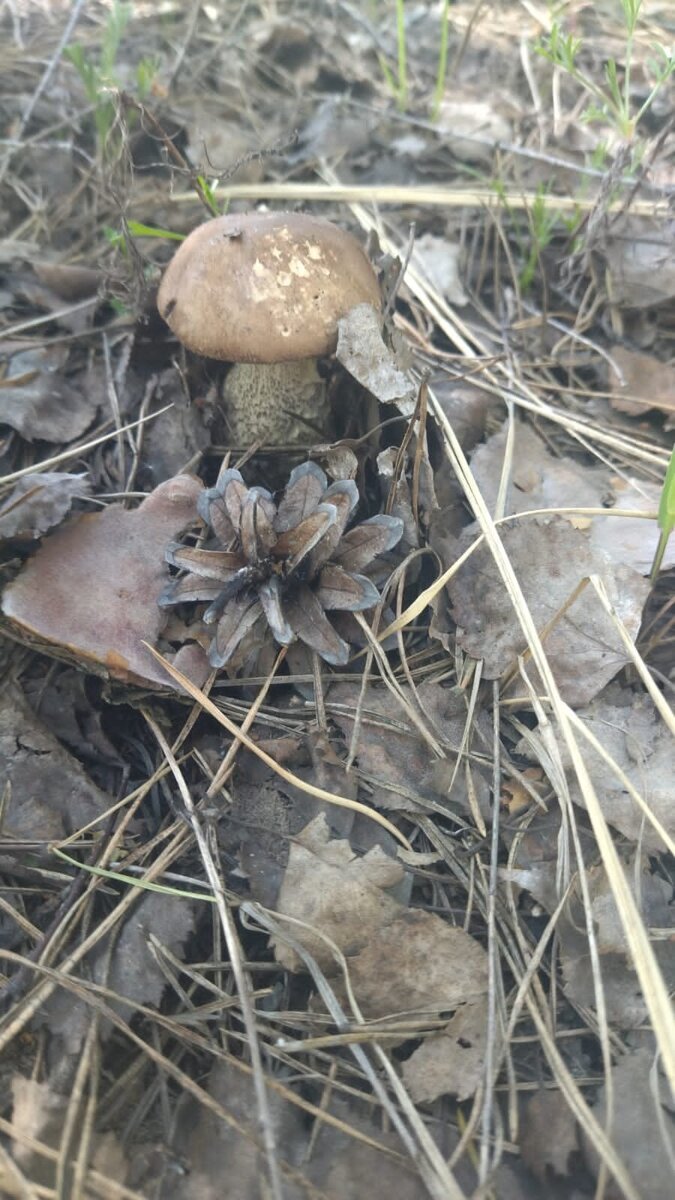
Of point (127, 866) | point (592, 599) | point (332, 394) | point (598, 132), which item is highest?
point (598, 132)

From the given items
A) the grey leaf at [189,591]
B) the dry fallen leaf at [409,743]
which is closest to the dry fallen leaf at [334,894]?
the dry fallen leaf at [409,743]

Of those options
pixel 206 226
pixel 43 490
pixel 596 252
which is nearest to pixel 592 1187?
pixel 43 490

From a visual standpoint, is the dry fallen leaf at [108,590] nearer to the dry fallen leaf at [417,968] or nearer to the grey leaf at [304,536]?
the grey leaf at [304,536]

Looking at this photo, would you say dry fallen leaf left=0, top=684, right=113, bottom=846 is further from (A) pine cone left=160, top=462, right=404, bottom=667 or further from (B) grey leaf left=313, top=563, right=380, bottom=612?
(B) grey leaf left=313, top=563, right=380, bottom=612

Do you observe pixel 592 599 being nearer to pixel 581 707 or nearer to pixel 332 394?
pixel 581 707

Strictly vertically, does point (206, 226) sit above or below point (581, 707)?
above
